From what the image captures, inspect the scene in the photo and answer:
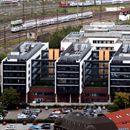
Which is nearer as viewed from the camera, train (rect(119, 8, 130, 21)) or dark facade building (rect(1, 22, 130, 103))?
dark facade building (rect(1, 22, 130, 103))

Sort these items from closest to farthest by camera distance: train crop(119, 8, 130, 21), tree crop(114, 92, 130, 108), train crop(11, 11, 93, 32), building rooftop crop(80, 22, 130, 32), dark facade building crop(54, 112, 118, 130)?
dark facade building crop(54, 112, 118, 130) < tree crop(114, 92, 130, 108) < building rooftop crop(80, 22, 130, 32) < train crop(11, 11, 93, 32) < train crop(119, 8, 130, 21)

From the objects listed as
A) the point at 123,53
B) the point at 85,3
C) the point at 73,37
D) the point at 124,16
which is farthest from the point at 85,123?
the point at 85,3

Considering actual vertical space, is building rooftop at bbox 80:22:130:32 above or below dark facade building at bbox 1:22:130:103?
above

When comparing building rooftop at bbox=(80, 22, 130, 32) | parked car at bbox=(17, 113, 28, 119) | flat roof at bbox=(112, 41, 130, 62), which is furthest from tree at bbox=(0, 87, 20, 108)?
building rooftop at bbox=(80, 22, 130, 32)

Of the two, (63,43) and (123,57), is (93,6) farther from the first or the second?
(123,57)

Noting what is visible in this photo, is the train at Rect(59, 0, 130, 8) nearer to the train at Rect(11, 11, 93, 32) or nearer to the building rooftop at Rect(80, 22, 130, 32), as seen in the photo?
the train at Rect(11, 11, 93, 32)

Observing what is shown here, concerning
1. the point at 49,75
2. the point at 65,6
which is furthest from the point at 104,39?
the point at 65,6
